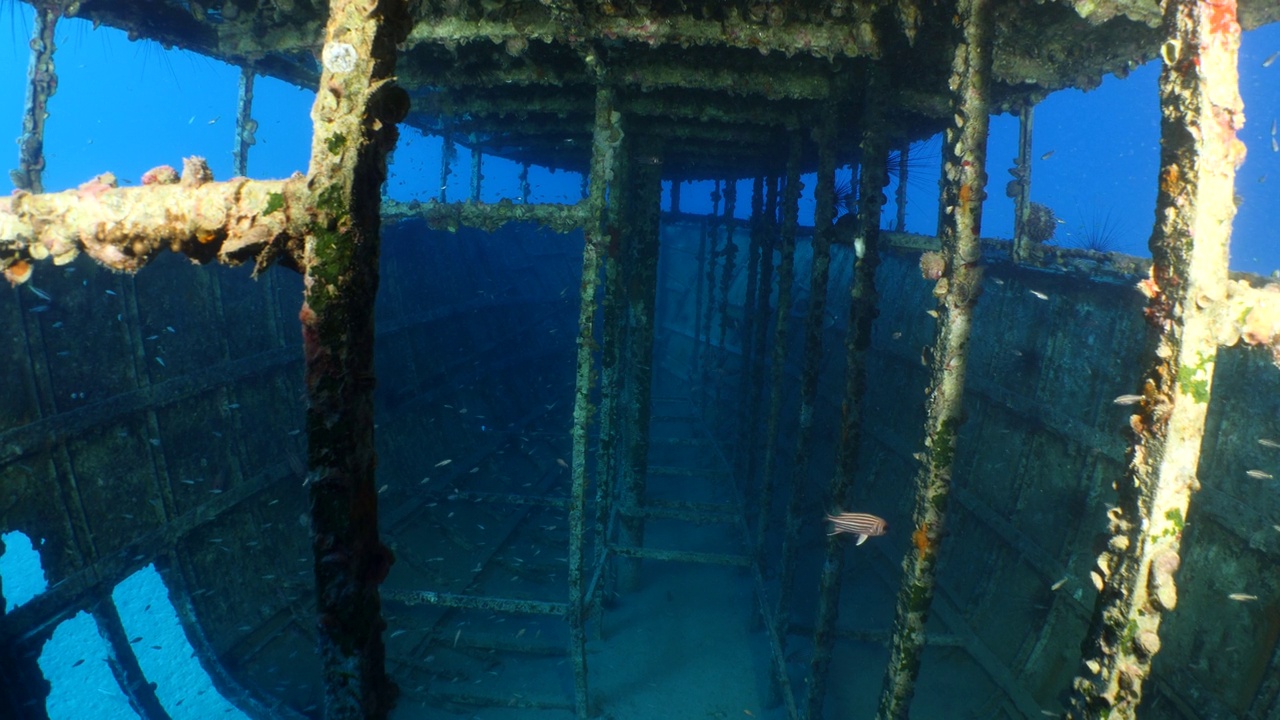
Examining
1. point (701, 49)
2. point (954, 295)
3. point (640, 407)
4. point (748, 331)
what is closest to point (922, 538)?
point (954, 295)

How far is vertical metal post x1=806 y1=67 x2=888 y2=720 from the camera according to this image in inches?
185

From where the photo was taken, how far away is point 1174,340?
2127mm

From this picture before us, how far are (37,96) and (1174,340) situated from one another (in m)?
9.08

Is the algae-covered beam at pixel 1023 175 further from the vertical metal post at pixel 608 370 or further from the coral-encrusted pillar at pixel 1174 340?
the vertical metal post at pixel 608 370

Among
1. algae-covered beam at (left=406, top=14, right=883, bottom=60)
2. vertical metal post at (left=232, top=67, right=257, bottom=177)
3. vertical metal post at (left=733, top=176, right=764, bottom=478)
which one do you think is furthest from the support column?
vertical metal post at (left=232, top=67, right=257, bottom=177)

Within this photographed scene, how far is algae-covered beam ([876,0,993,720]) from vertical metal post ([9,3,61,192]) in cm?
772

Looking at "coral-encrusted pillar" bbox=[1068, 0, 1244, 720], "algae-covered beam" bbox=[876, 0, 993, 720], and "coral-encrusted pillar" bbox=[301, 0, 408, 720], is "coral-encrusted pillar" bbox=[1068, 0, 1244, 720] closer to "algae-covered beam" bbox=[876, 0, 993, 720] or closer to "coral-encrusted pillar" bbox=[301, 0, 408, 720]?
"algae-covered beam" bbox=[876, 0, 993, 720]

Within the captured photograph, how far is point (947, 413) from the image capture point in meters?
3.38

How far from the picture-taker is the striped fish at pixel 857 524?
14.5 ft

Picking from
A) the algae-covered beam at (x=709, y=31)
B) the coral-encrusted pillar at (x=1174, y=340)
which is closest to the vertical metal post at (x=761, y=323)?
the algae-covered beam at (x=709, y=31)

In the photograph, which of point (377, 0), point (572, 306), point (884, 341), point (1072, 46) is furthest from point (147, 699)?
point (572, 306)

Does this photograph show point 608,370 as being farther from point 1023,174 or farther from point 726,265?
point 1023,174

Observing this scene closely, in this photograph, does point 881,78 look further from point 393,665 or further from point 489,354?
point 489,354

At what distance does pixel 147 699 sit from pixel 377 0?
6.17 metres
